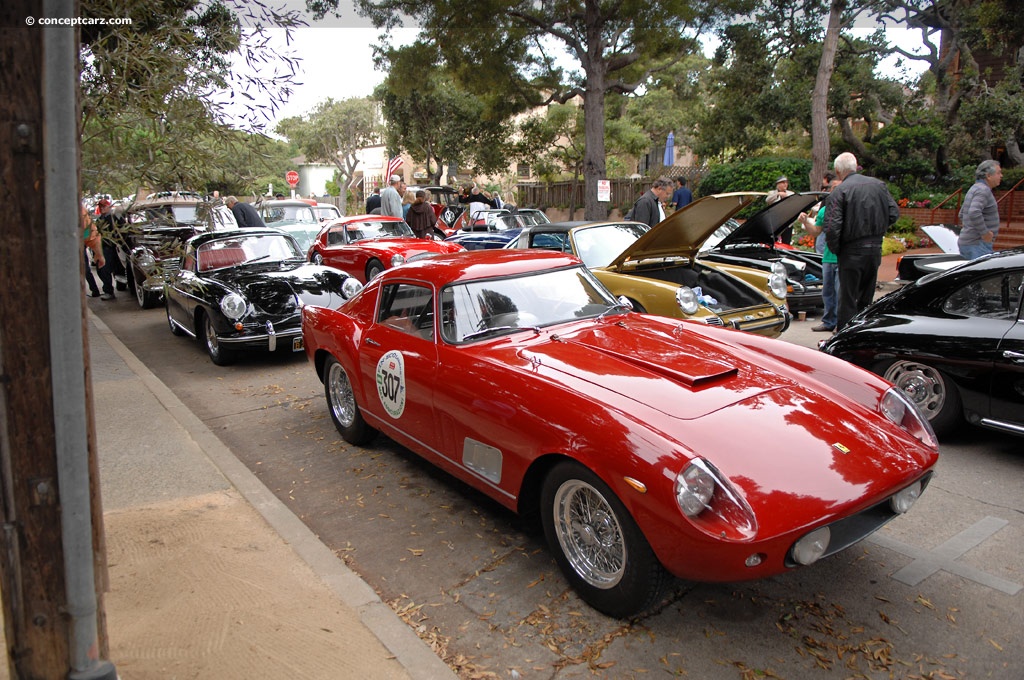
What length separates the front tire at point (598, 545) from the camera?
9.59 feet

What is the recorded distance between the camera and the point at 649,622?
10.3ft

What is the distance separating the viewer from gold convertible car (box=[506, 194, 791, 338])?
704cm

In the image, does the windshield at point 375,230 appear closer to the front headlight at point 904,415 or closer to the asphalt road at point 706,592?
the asphalt road at point 706,592

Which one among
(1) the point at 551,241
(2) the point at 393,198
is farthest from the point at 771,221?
(2) the point at 393,198

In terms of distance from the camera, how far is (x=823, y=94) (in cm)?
1902

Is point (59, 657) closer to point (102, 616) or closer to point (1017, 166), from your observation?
point (102, 616)

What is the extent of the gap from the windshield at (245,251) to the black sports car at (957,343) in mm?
7037

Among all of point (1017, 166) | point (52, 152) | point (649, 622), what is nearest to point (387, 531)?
point (649, 622)

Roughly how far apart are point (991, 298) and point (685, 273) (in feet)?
11.6

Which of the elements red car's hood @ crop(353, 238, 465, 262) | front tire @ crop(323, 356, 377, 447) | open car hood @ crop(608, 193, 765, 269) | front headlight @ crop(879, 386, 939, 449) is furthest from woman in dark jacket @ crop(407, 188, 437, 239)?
front headlight @ crop(879, 386, 939, 449)

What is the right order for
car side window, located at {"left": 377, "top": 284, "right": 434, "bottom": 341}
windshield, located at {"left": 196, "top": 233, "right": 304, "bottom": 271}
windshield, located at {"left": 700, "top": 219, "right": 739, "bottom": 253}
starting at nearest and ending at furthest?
car side window, located at {"left": 377, "top": 284, "right": 434, "bottom": 341} < windshield, located at {"left": 196, "top": 233, "right": 304, "bottom": 271} < windshield, located at {"left": 700, "top": 219, "right": 739, "bottom": 253}

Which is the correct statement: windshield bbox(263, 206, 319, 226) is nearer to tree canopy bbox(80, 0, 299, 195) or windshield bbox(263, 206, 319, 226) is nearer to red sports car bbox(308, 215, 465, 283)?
red sports car bbox(308, 215, 465, 283)

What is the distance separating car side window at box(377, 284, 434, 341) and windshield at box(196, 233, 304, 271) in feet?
16.2

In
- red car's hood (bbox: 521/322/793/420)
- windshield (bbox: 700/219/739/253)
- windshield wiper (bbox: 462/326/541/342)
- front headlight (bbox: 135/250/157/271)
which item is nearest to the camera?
red car's hood (bbox: 521/322/793/420)
